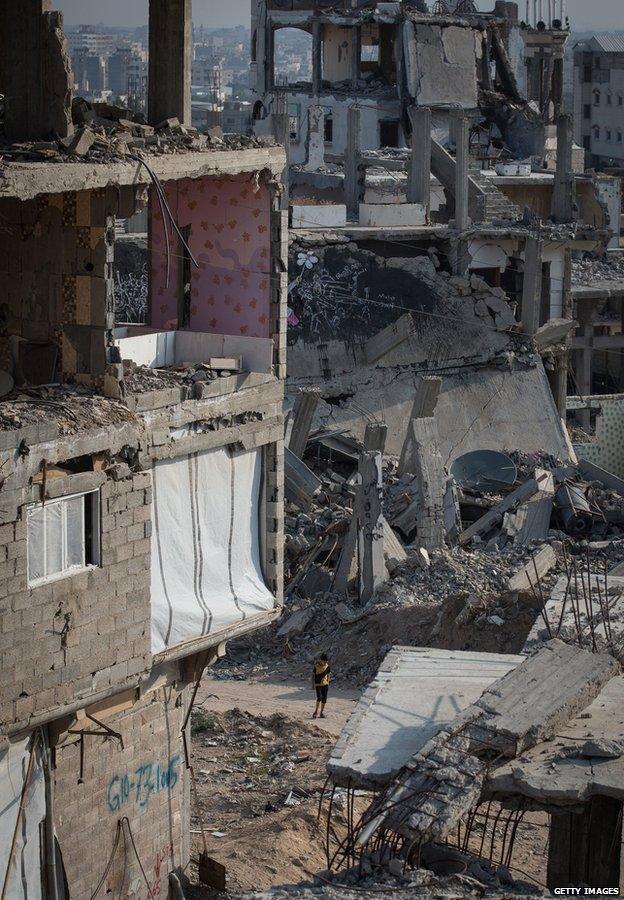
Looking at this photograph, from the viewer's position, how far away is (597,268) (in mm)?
43344

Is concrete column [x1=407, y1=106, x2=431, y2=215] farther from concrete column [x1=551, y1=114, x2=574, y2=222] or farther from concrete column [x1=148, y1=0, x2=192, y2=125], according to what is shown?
concrete column [x1=148, y1=0, x2=192, y2=125]

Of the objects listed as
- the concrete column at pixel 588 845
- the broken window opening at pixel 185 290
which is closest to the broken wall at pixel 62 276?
the broken window opening at pixel 185 290

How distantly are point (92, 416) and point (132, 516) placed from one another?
839mm

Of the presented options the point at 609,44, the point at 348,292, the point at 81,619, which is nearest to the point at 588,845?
the point at 81,619

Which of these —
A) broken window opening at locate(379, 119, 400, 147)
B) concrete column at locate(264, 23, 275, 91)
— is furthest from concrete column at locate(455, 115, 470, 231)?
concrete column at locate(264, 23, 275, 91)

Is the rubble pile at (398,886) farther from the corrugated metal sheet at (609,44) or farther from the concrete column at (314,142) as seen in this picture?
the corrugated metal sheet at (609,44)

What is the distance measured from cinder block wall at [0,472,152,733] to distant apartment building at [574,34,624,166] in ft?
198

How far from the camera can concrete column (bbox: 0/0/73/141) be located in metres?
11.5

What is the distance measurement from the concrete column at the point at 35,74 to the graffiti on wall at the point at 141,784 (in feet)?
16.2

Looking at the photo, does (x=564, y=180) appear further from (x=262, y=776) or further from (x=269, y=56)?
(x=262, y=776)

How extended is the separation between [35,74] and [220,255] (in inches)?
95.2

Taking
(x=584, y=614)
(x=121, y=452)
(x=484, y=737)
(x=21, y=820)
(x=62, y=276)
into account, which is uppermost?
(x=62, y=276)

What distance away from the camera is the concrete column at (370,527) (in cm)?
1962

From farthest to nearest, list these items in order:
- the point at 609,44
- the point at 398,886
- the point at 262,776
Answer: the point at 609,44, the point at 262,776, the point at 398,886
